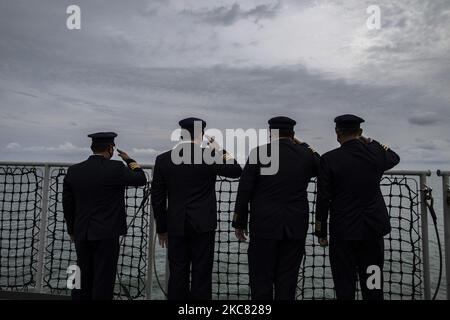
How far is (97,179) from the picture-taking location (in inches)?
136

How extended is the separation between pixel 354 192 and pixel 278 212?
0.78 metres

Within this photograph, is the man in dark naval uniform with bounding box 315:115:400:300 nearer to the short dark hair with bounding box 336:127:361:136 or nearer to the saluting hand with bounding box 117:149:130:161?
the short dark hair with bounding box 336:127:361:136

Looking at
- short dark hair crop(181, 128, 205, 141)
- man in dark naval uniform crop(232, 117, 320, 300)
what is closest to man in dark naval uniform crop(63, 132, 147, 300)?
short dark hair crop(181, 128, 205, 141)

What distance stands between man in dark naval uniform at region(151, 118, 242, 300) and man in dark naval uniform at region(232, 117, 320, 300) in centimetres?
26

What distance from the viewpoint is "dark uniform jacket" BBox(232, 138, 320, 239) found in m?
3.25

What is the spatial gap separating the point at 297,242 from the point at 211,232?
2.84 feet

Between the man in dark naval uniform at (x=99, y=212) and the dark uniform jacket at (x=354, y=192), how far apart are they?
6.20 ft

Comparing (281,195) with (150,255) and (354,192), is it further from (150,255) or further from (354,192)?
(150,255)

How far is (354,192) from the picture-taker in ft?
10.8

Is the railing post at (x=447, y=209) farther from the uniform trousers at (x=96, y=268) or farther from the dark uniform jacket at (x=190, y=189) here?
the uniform trousers at (x=96, y=268)

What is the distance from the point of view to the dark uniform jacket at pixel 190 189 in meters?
3.33

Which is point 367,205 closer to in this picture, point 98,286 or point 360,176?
point 360,176
